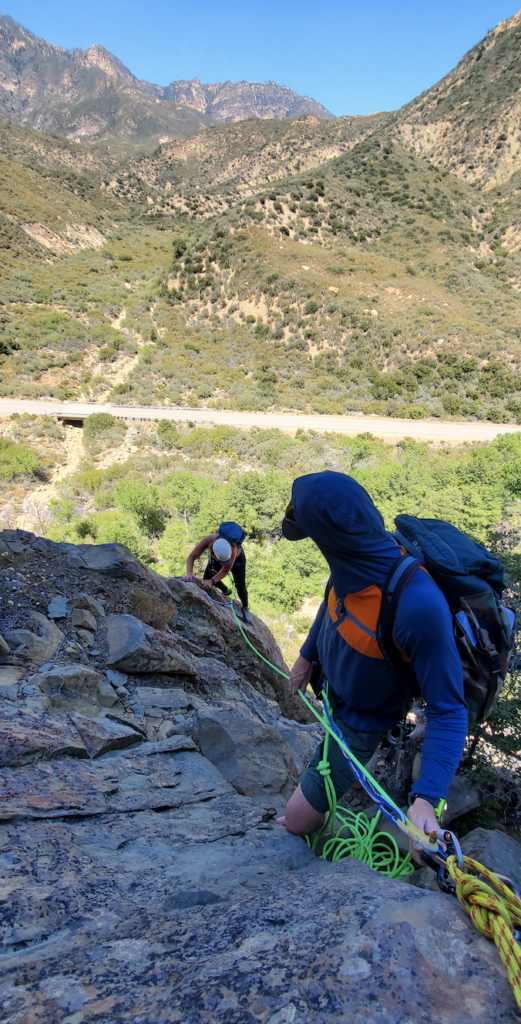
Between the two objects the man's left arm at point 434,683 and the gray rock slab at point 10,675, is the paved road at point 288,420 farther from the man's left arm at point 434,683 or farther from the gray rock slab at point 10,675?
the man's left arm at point 434,683

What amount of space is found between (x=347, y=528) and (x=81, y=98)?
191 metres

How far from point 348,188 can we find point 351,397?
2934 centimetres

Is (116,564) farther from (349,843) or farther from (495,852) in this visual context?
(495,852)

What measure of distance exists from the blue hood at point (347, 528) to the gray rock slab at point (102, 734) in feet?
6.27

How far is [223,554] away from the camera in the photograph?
470 cm

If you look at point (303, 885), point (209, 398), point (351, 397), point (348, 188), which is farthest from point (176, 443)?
point (348, 188)

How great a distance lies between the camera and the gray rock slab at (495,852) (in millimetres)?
2637

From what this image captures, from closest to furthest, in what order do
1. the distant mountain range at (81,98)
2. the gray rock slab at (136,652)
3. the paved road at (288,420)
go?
the gray rock slab at (136,652) → the paved road at (288,420) → the distant mountain range at (81,98)

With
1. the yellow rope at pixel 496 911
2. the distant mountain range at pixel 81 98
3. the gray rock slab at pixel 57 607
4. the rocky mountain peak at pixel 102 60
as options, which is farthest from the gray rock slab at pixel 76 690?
the rocky mountain peak at pixel 102 60

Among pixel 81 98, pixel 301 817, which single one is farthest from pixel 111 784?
pixel 81 98

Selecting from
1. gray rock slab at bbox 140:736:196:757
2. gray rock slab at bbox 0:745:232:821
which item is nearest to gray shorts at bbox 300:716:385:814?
gray rock slab at bbox 0:745:232:821

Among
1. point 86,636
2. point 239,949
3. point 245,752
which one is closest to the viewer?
point 239,949

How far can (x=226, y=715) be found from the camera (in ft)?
11.0

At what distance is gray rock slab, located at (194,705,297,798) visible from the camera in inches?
117
